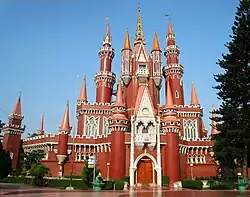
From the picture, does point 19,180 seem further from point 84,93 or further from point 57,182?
point 84,93

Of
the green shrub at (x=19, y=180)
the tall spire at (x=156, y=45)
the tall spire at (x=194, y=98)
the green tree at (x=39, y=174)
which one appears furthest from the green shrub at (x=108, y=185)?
the tall spire at (x=156, y=45)

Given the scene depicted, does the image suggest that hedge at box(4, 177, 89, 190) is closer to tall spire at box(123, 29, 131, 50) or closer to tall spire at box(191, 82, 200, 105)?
tall spire at box(123, 29, 131, 50)

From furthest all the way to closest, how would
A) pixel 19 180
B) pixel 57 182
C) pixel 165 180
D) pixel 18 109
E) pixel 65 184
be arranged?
pixel 18 109, pixel 165 180, pixel 19 180, pixel 57 182, pixel 65 184

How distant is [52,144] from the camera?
171 feet

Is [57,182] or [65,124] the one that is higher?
[65,124]

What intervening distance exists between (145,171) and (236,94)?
790 inches

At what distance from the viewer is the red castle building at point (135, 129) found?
45.5 meters

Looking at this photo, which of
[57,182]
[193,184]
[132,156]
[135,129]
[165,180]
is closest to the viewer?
[193,184]

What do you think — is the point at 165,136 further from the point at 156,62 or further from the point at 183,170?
the point at 156,62

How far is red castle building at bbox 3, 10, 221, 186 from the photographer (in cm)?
4553

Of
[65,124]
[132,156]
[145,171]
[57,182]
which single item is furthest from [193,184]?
[65,124]

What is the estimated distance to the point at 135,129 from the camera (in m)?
46.6

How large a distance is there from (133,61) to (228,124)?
31754 millimetres

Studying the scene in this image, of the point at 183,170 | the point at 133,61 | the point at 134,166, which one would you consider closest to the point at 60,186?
the point at 134,166
